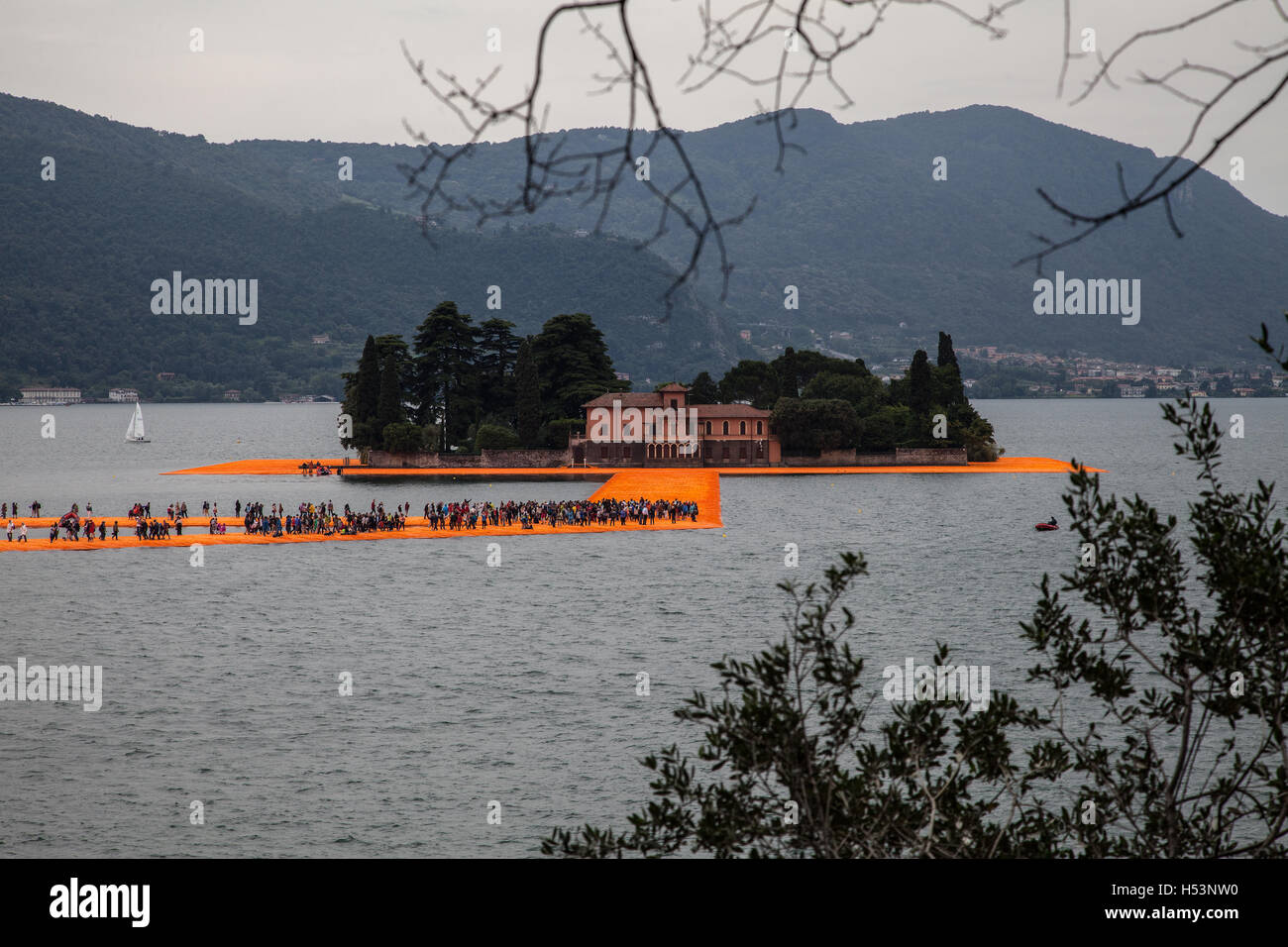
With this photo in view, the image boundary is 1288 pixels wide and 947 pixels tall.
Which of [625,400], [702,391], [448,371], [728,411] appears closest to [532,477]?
[625,400]

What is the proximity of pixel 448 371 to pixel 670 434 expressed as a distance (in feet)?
88.4

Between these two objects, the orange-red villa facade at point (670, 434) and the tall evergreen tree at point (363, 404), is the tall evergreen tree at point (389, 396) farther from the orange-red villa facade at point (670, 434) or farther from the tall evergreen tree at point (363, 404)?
the orange-red villa facade at point (670, 434)

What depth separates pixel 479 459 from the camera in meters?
130

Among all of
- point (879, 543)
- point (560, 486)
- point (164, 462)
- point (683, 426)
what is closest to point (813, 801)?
point (879, 543)

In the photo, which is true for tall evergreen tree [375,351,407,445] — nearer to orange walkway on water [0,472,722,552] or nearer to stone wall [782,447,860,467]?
orange walkway on water [0,472,722,552]

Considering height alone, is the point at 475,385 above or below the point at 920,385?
above

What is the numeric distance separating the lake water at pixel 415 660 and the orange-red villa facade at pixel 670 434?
27798 millimetres

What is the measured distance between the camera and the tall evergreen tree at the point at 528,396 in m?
126

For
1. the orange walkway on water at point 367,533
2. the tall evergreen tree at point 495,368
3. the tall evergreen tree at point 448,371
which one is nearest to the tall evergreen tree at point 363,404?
the tall evergreen tree at point 448,371

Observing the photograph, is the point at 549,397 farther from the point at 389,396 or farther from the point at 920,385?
the point at 920,385

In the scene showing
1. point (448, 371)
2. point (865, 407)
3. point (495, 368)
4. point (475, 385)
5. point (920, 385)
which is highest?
point (495, 368)
